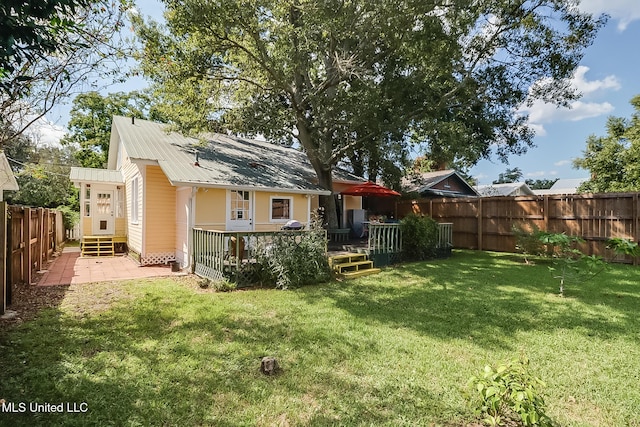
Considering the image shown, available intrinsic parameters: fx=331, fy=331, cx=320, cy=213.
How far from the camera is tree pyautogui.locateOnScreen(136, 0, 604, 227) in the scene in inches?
390

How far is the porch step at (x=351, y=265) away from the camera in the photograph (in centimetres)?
898

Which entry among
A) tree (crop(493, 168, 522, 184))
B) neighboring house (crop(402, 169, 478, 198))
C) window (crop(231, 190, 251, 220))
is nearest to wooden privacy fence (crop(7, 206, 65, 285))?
window (crop(231, 190, 251, 220))

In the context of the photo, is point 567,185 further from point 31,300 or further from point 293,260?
point 31,300

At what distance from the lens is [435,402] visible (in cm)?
316

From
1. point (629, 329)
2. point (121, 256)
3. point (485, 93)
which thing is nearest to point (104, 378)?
point (629, 329)

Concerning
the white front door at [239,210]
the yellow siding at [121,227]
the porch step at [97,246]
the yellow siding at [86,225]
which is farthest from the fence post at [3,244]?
the yellow siding at [121,227]

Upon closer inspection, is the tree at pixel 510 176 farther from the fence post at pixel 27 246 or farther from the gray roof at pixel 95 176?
the fence post at pixel 27 246

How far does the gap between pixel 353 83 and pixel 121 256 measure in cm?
1163

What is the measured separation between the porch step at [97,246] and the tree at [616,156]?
28.5 m

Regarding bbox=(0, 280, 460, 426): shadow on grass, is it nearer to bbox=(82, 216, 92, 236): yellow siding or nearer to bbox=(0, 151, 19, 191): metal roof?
bbox=(0, 151, 19, 191): metal roof

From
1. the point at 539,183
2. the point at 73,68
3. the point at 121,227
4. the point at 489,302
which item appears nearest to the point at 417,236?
the point at 489,302

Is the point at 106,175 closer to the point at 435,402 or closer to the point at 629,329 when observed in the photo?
the point at 435,402

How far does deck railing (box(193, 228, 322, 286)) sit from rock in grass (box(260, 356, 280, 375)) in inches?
166

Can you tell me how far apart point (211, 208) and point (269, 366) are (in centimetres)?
783
